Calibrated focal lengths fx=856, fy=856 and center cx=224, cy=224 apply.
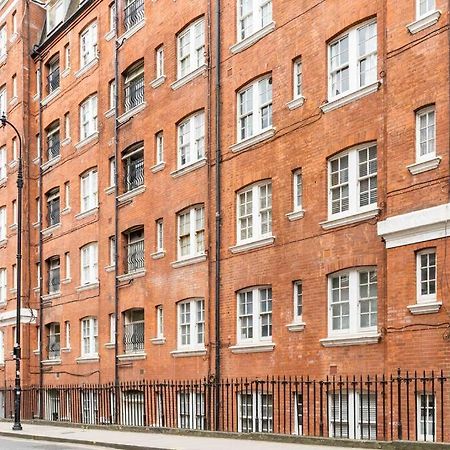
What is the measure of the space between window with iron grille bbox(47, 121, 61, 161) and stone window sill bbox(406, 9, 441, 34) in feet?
71.2

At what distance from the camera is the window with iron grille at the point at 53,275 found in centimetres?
3666

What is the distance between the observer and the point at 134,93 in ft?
103

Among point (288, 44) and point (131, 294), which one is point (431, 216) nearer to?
point (288, 44)

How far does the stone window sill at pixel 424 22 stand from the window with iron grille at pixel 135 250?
1422cm

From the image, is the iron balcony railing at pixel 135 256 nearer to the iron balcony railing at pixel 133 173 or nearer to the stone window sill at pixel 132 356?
the iron balcony railing at pixel 133 173

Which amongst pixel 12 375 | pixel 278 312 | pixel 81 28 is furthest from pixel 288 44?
pixel 12 375

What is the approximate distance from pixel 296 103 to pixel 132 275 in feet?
33.8

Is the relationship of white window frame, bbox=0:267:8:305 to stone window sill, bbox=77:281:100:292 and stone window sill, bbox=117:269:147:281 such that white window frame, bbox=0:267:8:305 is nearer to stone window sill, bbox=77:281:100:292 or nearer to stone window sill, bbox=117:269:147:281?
stone window sill, bbox=77:281:100:292

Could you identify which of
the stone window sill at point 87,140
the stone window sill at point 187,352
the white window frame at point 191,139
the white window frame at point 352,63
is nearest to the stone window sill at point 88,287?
the stone window sill at point 87,140

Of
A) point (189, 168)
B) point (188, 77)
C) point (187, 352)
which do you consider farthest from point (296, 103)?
Answer: point (187, 352)

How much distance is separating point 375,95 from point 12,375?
24691 millimetres

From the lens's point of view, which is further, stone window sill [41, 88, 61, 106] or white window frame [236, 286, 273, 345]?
stone window sill [41, 88, 61, 106]

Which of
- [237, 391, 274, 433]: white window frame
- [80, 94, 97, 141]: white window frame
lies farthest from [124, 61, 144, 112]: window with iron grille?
[237, 391, 274, 433]: white window frame

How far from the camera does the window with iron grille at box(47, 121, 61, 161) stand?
37.4m
